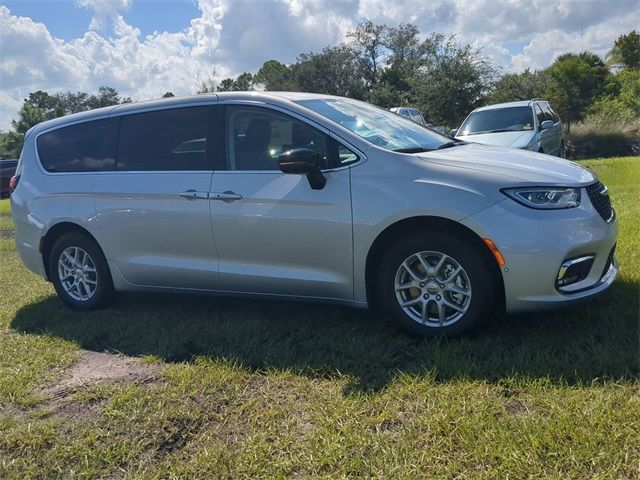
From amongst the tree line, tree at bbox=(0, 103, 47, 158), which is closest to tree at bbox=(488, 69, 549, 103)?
the tree line

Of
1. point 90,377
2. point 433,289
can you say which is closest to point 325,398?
point 433,289

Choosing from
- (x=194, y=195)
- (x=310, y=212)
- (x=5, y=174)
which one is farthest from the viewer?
(x=5, y=174)

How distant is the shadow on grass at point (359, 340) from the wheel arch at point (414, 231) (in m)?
0.33

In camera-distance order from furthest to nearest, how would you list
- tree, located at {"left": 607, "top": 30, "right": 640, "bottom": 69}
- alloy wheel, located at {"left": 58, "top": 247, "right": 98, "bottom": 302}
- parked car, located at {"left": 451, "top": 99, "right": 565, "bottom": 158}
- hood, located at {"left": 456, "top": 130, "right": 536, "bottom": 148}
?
tree, located at {"left": 607, "top": 30, "right": 640, "bottom": 69} → parked car, located at {"left": 451, "top": 99, "right": 565, "bottom": 158} → hood, located at {"left": 456, "top": 130, "right": 536, "bottom": 148} → alloy wheel, located at {"left": 58, "top": 247, "right": 98, "bottom": 302}

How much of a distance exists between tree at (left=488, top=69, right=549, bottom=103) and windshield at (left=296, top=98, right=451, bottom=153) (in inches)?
1090

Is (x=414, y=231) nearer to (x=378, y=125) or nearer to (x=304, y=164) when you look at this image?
(x=304, y=164)

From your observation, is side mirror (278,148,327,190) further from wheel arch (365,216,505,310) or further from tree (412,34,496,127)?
tree (412,34,496,127)

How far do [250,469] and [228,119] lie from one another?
2.84 m

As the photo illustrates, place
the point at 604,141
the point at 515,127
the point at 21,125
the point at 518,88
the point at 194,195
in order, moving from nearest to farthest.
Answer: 1. the point at 194,195
2. the point at 515,127
3. the point at 604,141
4. the point at 518,88
5. the point at 21,125

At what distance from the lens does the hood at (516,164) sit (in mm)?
3934

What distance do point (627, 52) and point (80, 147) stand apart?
138ft

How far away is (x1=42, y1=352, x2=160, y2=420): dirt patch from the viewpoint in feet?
12.2

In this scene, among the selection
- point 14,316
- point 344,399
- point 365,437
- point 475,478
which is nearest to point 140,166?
point 14,316

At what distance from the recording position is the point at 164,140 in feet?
16.9
